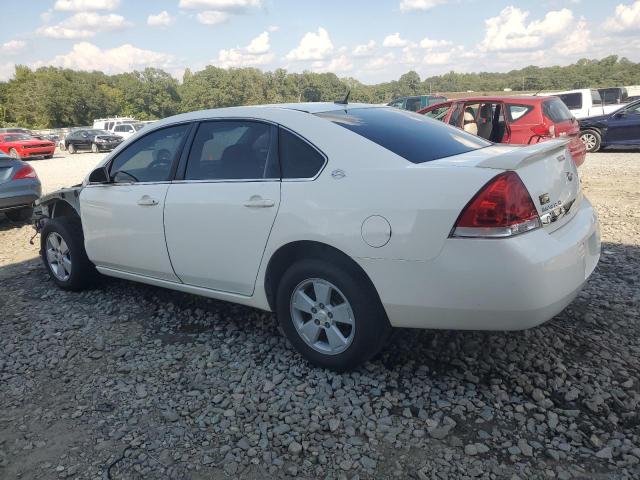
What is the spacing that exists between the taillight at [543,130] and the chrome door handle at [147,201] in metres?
8.03

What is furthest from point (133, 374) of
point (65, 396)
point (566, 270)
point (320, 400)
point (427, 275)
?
point (566, 270)

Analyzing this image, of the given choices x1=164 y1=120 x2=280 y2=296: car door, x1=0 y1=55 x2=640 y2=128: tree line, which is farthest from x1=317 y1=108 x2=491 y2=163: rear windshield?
x1=0 y1=55 x2=640 y2=128: tree line

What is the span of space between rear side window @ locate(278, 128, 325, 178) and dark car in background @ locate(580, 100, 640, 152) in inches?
484

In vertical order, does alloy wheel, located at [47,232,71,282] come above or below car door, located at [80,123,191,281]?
below

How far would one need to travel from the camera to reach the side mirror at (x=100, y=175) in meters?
4.34

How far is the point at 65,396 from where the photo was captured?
3.16 meters

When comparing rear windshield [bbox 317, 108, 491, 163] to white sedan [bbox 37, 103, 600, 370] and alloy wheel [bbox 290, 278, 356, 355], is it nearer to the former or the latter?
white sedan [bbox 37, 103, 600, 370]

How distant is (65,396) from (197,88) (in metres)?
112

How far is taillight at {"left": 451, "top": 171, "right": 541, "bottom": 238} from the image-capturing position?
8.17 feet

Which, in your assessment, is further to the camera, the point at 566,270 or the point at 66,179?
the point at 66,179

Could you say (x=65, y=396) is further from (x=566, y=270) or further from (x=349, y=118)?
(x=566, y=270)

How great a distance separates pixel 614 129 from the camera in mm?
13906

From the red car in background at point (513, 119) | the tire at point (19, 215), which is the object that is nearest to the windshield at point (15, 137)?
the tire at point (19, 215)

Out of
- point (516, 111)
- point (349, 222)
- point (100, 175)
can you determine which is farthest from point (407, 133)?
point (516, 111)
